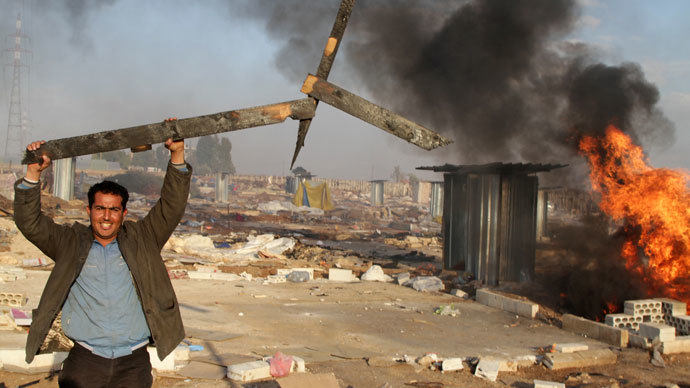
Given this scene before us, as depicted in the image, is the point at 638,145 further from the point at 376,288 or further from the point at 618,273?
the point at 376,288

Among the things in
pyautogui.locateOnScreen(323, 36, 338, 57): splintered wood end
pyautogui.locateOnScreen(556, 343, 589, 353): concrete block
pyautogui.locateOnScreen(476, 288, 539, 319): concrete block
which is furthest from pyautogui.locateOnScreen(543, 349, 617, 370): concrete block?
pyautogui.locateOnScreen(323, 36, 338, 57): splintered wood end

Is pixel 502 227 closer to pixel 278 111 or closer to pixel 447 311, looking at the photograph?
pixel 447 311

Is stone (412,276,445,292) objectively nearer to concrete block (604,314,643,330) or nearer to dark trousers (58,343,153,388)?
concrete block (604,314,643,330)

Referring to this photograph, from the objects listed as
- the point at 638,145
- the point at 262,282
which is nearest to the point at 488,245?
the point at 638,145

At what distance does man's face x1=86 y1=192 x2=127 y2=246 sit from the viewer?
9.51ft

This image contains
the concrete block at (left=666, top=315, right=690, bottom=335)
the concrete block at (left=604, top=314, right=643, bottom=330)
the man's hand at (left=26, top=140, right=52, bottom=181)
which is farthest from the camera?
the concrete block at (left=604, top=314, right=643, bottom=330)

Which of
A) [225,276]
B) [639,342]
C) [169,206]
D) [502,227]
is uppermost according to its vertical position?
[169,206]

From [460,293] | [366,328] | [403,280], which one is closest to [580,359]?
[366,328]

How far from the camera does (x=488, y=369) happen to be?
21.8 feet

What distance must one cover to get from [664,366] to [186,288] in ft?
29.5

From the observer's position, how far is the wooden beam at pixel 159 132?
310cm

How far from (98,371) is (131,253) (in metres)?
0.60

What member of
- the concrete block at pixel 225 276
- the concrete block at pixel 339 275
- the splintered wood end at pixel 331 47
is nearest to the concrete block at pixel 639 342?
the concrete block at pixel 339 275

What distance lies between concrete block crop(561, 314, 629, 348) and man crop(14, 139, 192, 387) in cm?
759
